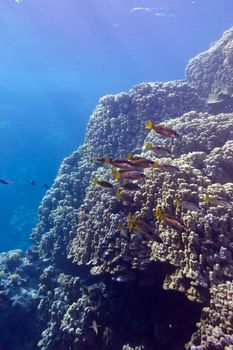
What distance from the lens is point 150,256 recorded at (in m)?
6.74

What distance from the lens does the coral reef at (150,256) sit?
18.5 ft

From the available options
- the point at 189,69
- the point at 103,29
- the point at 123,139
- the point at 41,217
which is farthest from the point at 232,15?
the point at 41,217

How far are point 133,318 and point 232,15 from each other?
37.1m

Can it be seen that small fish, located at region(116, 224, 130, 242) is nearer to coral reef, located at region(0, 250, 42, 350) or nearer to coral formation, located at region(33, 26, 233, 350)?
coral formation, located at region(33, 26, 233, 350)

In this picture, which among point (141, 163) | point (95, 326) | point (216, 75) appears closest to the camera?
point (141, 163)

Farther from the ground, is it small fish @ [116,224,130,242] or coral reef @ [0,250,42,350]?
small fish @ [116,224,130,242]

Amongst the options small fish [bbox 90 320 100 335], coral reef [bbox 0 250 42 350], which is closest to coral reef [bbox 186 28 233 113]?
small fish [bbox 90 320 100 335]

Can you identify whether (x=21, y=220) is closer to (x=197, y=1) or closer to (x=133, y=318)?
(x=133, y=318)

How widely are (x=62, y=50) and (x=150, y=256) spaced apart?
160ft

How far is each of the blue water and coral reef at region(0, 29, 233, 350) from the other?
1602cm

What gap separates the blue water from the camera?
30984 mm

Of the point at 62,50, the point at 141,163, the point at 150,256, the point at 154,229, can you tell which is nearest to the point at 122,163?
the point at 141,163

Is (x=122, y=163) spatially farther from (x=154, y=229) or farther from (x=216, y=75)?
(x=216, y=75)

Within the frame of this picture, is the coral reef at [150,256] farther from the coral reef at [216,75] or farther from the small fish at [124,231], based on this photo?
the coral reef at [216,75]
